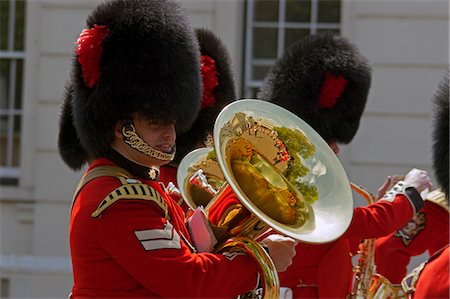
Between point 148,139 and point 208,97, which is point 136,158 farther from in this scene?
point 208,97

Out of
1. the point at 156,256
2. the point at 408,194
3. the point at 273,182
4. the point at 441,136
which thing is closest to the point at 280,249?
the point at 273,182

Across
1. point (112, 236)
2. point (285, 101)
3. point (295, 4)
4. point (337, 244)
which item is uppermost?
point (295, 4)

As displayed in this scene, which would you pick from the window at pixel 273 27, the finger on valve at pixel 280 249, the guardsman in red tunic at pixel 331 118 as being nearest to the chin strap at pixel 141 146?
the finger on valve at pixel 280 249

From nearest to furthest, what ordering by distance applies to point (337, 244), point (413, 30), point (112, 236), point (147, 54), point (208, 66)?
point (112, 236)
point (147, 54)
point (337, 244)
point (208, 66)
point (413, 30)

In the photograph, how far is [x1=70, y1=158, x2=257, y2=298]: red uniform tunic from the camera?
2836 millimetres

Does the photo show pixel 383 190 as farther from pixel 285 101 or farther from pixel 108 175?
pixel 108 175

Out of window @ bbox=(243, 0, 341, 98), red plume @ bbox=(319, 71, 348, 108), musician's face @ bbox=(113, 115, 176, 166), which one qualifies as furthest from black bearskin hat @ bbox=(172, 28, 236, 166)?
window @ bbox=(243, 0, 341, 98)

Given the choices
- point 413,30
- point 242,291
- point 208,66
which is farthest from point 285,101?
point 413,30

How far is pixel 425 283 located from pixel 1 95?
222 inches

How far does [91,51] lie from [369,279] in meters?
2.16

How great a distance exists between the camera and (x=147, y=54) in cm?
315

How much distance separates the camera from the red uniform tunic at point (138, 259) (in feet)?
9.30

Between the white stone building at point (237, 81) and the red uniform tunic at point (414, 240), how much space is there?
2298 millimetres

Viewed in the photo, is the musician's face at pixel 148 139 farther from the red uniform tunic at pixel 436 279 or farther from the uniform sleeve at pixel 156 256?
the red uniform tunic at pixel 436 279
